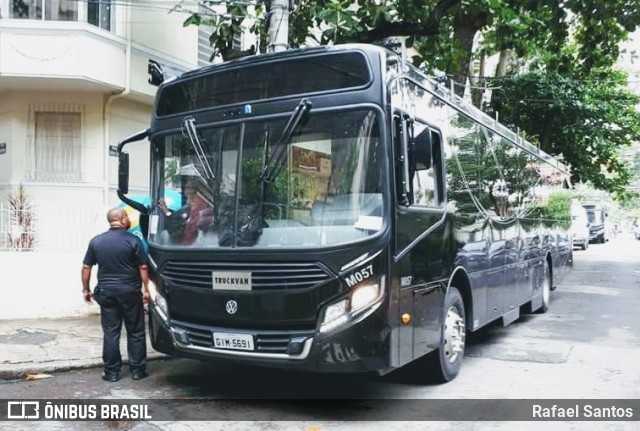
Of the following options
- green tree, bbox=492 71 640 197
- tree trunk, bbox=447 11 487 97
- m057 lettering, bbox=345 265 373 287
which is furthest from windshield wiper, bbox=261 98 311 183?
green tree, bbox=492 71 640 197

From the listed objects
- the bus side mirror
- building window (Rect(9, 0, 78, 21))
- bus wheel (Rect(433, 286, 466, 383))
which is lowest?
bus wheel (Rect(433, 286, 466, 383))

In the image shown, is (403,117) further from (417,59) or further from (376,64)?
(417,59)

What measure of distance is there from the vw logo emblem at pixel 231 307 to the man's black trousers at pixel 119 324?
146cm

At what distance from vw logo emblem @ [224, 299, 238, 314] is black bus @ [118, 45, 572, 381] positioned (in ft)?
0.05

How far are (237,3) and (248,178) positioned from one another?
193 inches

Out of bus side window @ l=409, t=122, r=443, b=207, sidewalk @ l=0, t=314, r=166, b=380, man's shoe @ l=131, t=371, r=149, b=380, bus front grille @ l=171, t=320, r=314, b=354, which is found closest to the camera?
bus front grille @ l=171, t=320, r=314, b=354

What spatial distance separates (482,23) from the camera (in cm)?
1252

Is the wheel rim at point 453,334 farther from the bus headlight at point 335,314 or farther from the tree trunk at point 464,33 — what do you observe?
the tree trunk at point 464,33

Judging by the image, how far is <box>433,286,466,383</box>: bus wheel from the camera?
20.2ft

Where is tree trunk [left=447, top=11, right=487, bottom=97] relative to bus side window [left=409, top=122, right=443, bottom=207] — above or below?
above

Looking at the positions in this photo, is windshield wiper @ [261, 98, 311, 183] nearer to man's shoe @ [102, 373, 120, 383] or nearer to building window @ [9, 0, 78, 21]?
man's shoe @ [102, 373, 120, 383]

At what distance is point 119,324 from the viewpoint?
6312 millimetres

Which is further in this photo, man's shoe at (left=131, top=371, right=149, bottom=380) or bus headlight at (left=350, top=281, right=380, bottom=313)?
man's shoe at (left=131, top=371, right=149, bottom=380)

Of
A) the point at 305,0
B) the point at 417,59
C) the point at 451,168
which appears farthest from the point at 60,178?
the point at 451,168
